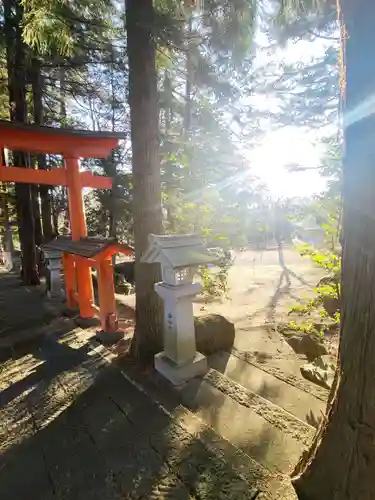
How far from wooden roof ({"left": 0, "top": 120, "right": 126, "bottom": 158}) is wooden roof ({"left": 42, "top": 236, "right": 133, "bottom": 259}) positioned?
166 centimetres

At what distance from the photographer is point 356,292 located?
1586 mm

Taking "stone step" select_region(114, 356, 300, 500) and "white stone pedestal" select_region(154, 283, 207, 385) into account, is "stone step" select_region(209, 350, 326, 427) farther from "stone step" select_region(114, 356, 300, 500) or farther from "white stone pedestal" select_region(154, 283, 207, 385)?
"white stone pedestal" select_region(154, 283, 207, 385)

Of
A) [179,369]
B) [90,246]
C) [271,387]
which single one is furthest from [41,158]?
[271,387]

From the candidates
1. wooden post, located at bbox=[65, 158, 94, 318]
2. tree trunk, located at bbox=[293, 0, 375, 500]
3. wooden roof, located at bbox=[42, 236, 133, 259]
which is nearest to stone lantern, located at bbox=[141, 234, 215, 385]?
wooden roof, located at bbox=[42, 236, 133, 259]

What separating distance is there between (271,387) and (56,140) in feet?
17.1

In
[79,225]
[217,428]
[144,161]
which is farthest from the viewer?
[79,225]

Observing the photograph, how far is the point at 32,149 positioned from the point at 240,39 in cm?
384

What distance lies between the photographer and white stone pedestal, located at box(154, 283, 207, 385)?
3430mm

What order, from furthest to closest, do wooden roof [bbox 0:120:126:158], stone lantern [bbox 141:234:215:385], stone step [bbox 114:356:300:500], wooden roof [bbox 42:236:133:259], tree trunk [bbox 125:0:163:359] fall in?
wooden roof [bbox 0:120:126:158], wooden roof [bbox 42:236:133:259], tree trunk [bbox 125:0:163:359], stone lantern [bbox 141:234:215:385], stone step [bbox 114:356:300:500]

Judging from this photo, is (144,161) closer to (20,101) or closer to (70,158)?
(70,158)

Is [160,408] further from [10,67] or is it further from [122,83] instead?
[122,83]

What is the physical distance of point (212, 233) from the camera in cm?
722

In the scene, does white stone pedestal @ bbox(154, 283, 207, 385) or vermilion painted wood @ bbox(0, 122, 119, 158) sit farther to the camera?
vermilion painted wood @ bbox(0, 122, 119, 158)

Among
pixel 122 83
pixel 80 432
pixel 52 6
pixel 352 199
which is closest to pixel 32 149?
pixel 52 6
